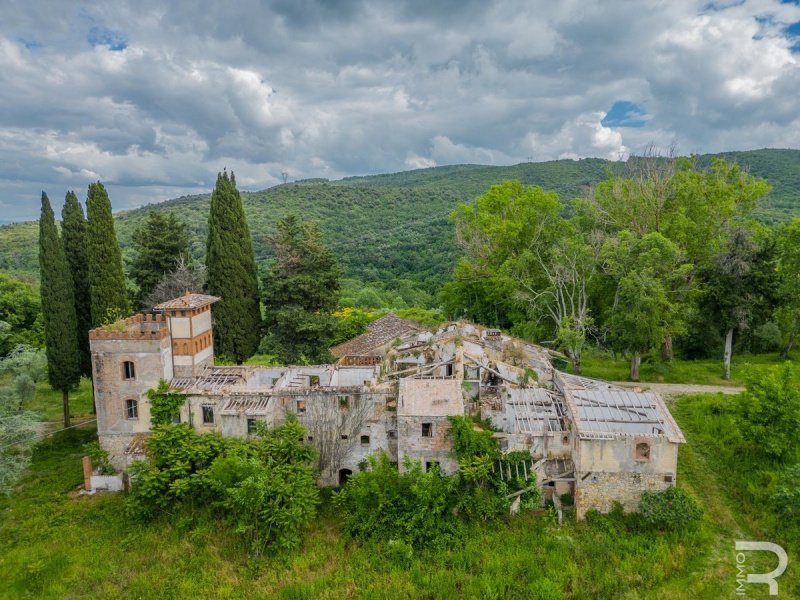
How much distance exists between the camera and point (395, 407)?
22.4 metres

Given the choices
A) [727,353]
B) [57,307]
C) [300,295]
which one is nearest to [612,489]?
[727,353]

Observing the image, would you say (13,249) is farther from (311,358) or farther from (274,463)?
(274,463)

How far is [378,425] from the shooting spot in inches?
883

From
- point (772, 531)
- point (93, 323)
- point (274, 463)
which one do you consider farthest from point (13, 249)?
point (772, 531)

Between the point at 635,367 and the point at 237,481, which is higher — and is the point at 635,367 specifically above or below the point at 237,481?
above

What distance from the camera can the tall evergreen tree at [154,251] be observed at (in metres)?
35.6

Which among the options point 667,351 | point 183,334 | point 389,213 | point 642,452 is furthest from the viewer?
point 389,213

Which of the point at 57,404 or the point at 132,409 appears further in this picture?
the point at 57,404

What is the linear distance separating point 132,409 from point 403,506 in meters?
12.7

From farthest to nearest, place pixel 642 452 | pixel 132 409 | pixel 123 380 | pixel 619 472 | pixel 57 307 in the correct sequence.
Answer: pixel 57 307 < pixel 132 409 < pixel 123 380 < pixel 619 472 < pixel 642 452

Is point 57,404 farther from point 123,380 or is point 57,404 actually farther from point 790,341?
point 790,341

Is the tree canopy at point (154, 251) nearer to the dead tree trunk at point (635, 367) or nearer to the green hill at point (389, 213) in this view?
the green hill at point (389, 213)

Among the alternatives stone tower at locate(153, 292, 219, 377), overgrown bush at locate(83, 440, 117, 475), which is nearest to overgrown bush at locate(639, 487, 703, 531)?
stone tower at locate(153, 292, 219, 377)

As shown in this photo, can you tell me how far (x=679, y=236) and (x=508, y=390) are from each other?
685 inches
